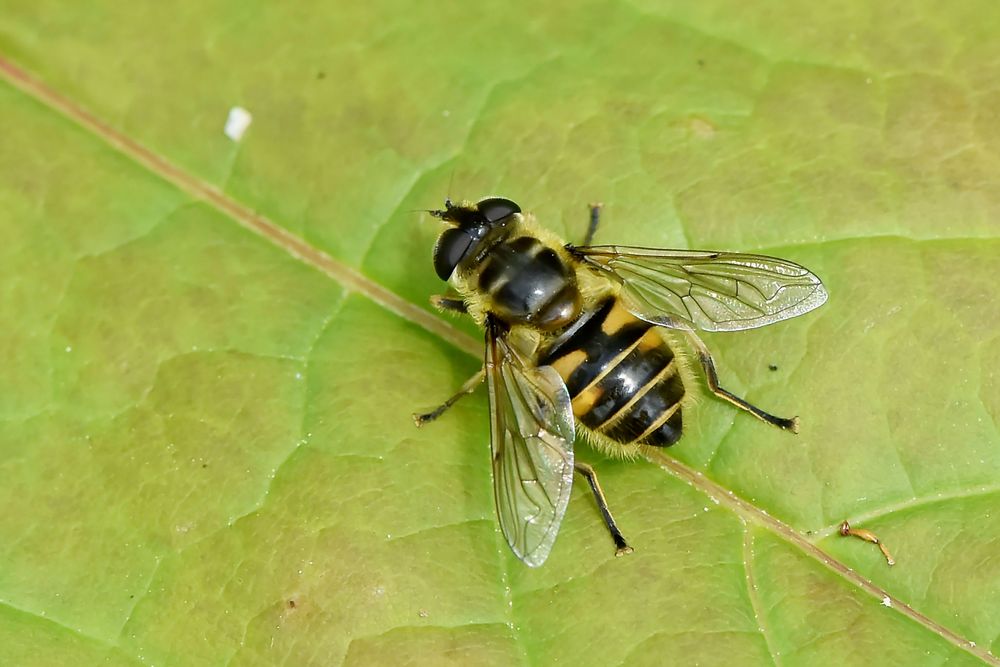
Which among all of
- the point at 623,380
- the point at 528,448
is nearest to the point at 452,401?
the point at 528,448

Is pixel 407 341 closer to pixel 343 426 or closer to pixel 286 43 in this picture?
pixel 343 426

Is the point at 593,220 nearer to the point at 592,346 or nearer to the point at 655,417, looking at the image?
the point at 592,346

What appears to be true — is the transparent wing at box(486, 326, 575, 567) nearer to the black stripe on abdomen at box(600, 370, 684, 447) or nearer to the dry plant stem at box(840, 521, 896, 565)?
the black stripe on abdomen at box(600, 370, 684, 447)

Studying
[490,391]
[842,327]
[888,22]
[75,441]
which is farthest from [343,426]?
[888,22]

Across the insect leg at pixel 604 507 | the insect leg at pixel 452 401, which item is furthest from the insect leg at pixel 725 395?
the insect leg at pixel 452 401

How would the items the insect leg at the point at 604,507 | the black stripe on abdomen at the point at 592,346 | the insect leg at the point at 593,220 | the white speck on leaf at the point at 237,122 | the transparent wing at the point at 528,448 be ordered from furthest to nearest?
the white speck on leaf at the point at 237,122 → the insect leg at the point at 593,220 → the black stripe on abdomen at the point at 592,346 → the insect leg at the point at 604,507 → the transparent wing at the point at 528,448

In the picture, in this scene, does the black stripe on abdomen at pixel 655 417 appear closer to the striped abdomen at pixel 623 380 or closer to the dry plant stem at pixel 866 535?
the striped abdomen at pixel 623 380
